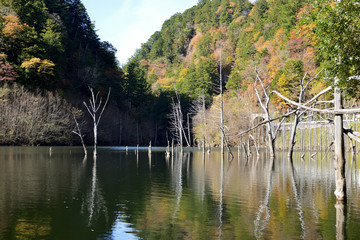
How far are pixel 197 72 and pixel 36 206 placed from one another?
73701 millimetres

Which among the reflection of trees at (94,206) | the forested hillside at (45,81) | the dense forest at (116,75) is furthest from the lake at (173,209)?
the forested hillside at (45,81)

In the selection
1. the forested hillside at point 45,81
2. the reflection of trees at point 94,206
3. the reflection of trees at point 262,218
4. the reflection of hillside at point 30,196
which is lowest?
the reflection of trees at point 262,218

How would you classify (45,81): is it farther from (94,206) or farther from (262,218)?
(262,218)

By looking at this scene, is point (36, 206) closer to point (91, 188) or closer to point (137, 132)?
point (91, 188)

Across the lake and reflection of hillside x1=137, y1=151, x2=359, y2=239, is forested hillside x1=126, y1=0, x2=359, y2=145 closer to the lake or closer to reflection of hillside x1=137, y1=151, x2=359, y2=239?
reflection of hillside x1=137, y1=151, x2=359, y2=239

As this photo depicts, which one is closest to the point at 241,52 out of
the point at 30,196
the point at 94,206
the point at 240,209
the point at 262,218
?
the point at 240,209

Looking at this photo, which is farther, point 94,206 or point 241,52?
point 241,52

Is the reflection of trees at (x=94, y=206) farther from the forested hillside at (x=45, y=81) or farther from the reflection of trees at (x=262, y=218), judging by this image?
the forested hillside at (x=45, y=81)

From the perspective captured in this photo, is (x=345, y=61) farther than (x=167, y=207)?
No

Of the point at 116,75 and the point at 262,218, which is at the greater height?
the point at 116,75

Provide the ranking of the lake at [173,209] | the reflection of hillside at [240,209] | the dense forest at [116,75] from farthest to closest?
the dense forest at [116,75] → the reflection of hillside at [240,209] → the lake at [173,209]

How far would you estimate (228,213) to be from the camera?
35.9 ft

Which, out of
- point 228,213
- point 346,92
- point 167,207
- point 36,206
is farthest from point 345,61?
point 36,206

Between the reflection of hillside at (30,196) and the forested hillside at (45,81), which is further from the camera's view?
the forested hillside at (45,81)
